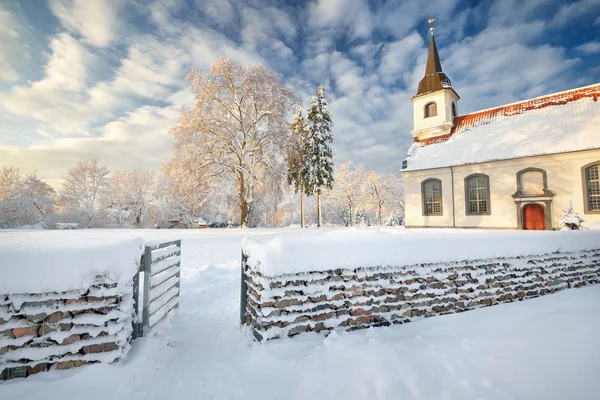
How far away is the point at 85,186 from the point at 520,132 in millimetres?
38990

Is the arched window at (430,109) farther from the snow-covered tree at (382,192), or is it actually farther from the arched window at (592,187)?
the snow-covered tree at (382,192)

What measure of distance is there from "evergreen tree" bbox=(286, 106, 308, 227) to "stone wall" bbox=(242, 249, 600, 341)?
1635 centimetres

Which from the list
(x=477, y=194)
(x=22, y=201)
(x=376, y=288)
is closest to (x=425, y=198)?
(x=477, y=194)

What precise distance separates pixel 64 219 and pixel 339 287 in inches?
1304

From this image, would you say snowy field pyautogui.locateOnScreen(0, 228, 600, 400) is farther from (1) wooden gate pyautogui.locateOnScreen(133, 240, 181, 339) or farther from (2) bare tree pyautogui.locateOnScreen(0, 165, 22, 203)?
(2) bare tree pyautogui.locateOnScreen(0, 165, 22, 203)

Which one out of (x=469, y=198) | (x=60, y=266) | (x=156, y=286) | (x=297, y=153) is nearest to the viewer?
(x=60, y=266)

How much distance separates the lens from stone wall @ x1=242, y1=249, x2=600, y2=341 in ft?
9.57

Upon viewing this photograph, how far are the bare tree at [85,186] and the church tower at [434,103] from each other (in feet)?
105

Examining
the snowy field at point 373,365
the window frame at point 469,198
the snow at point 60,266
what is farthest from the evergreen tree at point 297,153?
the snow at point 60,266

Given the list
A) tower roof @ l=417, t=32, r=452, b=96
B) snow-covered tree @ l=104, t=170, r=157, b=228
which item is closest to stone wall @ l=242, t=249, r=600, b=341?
tower roof @ l=417, t=32, r=452, b=96

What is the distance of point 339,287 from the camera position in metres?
3.11

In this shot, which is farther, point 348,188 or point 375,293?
point 348,188

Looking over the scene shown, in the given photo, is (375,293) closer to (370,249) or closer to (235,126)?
(370,249)

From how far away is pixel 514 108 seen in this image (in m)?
19.9
